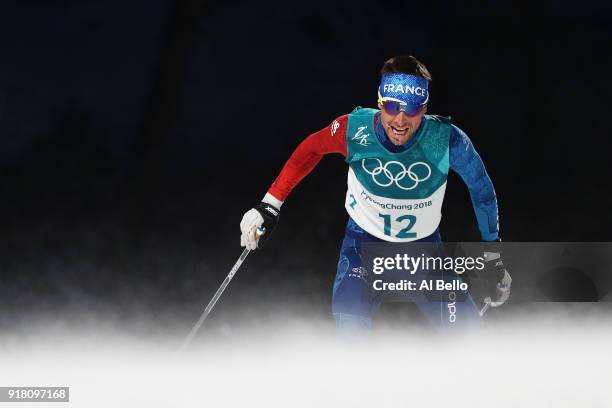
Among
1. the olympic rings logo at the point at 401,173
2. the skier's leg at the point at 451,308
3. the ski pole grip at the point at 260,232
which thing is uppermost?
the olympic rings logo at the point at 401,173

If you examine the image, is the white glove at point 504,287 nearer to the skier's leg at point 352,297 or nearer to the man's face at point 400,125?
the skier's leg at point 352,297

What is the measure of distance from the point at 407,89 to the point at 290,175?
1047mm

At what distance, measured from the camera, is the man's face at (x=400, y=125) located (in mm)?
5477

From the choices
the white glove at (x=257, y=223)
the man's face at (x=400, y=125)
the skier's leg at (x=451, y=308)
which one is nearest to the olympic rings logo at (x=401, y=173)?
the man's face at (x=400, y=125)

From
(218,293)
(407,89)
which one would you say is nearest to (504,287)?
(407,89)

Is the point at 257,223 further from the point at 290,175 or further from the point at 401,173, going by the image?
the point at 401,173

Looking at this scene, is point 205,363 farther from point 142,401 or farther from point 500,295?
point 500,295

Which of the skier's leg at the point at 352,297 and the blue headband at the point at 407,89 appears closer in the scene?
the blue headband at the point at 407,89

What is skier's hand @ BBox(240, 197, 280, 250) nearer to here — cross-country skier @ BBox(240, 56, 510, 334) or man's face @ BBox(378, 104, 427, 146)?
cross-country skier @ BBox(240, 56, 510, 334)

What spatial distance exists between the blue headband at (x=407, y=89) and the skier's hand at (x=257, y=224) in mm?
1108

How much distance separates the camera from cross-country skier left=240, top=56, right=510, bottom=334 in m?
5.52

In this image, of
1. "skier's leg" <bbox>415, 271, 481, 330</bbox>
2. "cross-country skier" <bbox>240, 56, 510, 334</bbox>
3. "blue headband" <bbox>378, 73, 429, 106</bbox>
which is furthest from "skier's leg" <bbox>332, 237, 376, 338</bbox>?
"blue headband" <bbox>378, 73, 429, 106</bbox>

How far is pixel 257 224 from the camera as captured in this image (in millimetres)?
5840

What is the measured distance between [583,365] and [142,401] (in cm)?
317
